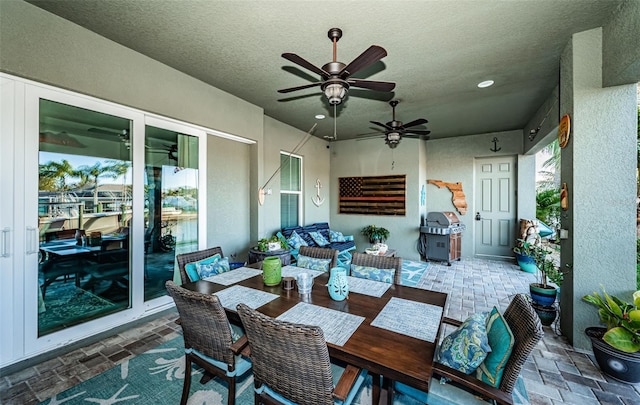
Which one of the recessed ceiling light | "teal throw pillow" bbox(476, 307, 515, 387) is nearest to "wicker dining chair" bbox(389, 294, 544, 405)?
"teal throw pillow" bbox(476, 307, 515, 387)

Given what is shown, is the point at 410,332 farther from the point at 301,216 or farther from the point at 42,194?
the point at 301,216

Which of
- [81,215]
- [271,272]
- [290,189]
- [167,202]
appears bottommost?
[271,272]

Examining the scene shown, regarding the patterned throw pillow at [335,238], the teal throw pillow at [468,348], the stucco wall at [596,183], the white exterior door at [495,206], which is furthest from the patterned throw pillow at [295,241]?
the white exterior door at [495,206]

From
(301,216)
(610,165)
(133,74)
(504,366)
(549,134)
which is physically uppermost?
(133,74)

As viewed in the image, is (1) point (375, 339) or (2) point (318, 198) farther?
(2) point (318, 198)

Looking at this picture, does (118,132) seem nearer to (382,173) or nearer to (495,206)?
(382,173)

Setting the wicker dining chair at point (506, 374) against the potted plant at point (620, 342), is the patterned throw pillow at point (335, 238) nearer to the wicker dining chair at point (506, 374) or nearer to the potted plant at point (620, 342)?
the potted plant at point (620, 342)

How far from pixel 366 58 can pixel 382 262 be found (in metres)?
1.69

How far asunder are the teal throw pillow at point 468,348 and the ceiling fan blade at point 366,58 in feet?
6.00

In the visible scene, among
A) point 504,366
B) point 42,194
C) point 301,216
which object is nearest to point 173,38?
point 42,194

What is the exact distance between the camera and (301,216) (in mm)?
5875

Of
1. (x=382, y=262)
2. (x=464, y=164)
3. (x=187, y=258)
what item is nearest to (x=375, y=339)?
(x=382, y=262)

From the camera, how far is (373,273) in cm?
227

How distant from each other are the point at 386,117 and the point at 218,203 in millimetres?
3360
